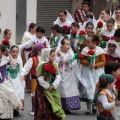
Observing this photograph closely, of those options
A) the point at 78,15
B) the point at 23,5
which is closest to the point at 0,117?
the point at 78,15

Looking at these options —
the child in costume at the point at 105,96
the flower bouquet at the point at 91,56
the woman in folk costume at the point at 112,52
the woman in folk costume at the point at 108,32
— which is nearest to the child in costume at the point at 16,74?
the flower bouquet at the point at 91,56

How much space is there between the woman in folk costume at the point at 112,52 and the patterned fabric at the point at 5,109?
96.0 inches

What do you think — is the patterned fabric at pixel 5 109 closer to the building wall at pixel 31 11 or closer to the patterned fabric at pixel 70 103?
the patterned fabric at pixel 70 103

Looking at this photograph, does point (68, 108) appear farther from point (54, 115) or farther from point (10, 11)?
point (10, 11)

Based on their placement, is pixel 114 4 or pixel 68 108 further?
pixel 114 4

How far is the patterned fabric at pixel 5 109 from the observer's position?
10.8m

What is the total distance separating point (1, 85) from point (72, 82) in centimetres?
158

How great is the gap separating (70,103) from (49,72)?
161cm

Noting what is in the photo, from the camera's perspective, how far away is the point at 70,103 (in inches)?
461

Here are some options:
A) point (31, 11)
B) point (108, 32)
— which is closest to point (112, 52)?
point (108, 32)

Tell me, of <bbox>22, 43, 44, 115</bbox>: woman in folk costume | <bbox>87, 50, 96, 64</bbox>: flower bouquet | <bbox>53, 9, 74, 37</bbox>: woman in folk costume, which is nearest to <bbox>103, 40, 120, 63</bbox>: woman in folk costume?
<bbox>87, 50, 96, 64</bbox>: flower bouquet

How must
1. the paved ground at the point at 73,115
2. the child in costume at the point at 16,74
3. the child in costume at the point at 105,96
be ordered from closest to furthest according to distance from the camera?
1. the child in costume at the point at 105,96
2. the child in costume at the point at 16,74
3. the paved ground at the point at 73,115

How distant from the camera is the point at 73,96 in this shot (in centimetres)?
1176

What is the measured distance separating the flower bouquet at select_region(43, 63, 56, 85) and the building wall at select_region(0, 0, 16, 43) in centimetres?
876
